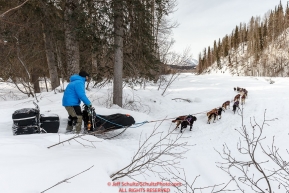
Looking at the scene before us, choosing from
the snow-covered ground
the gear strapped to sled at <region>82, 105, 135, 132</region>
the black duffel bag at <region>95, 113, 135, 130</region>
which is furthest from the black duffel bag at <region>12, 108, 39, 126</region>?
the black duffel bag at <region>95, 113, 135, 130</region>

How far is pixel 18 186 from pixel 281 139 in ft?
20.8

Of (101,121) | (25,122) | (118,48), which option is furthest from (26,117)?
(118,48)

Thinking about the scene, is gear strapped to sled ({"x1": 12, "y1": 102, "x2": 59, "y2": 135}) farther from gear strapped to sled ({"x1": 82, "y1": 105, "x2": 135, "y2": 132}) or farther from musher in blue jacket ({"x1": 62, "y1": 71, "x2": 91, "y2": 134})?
gear strapped to sled ({"x1": 82, "y1": 105, "x2": 135, "y2": 132})

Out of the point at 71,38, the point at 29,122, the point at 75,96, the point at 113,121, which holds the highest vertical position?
the point at 71,38

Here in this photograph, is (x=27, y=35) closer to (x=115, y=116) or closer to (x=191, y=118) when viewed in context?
(x=115, y=116)

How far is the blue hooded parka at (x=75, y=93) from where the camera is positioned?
4.47m

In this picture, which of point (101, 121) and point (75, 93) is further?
point (101, 121)

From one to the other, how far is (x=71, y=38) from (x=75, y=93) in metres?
3.39

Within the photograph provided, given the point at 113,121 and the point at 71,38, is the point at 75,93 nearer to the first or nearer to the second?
the point at 113,121

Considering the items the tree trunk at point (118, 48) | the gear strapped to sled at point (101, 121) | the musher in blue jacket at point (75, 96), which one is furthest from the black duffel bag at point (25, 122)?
the tree trunk at point (118, 48)

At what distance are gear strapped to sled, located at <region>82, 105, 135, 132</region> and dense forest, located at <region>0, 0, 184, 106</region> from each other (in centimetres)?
255

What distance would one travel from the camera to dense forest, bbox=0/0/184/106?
6.46 meters

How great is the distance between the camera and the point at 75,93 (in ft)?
15.0

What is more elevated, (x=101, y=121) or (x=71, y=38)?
(x=71, y=38)
